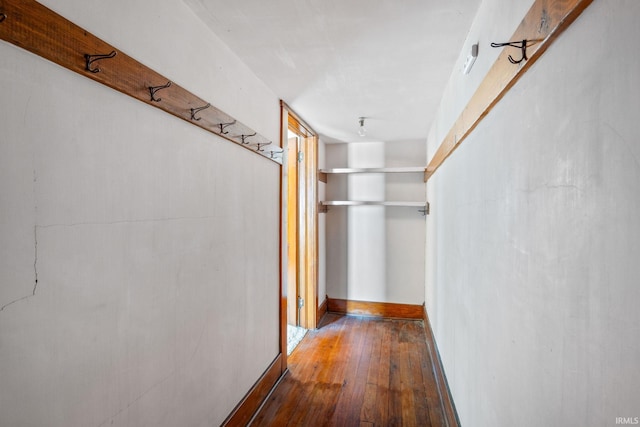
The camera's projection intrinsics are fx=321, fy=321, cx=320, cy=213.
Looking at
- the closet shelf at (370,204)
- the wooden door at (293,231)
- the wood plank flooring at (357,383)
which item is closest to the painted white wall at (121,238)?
the wood plank flooring at (357,383)

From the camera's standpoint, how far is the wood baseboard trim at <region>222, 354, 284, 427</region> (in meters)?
1.88

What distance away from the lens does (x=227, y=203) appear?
1.80m

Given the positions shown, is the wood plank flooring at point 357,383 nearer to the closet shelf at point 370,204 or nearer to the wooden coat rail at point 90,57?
the closet shelf at point 370,204

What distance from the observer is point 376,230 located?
4.15 meters

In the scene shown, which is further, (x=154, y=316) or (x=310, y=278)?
(x=310, y=278)

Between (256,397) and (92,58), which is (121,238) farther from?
(256,397)

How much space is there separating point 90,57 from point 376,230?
3.55 metres

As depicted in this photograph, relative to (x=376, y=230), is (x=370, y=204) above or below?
above

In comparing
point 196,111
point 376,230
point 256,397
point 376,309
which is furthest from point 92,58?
point 376,309

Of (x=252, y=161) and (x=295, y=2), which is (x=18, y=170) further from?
(x=252, y=161)

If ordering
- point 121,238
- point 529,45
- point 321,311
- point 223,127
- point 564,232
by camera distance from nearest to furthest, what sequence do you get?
point 564,232 < point 529,45 < point 121,238 < point 223,127 < point 321,311

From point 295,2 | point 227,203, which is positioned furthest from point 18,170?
point 295,2

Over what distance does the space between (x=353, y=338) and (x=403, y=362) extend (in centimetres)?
66

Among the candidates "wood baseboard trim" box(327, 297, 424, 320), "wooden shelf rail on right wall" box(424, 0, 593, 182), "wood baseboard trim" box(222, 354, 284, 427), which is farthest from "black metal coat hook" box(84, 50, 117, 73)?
"wood baseboard trim" box(327, 297, 424, 320)
